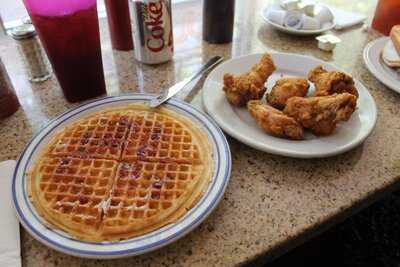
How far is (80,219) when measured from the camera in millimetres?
549

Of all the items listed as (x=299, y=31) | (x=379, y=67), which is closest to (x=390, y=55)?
(x=379, y=67)

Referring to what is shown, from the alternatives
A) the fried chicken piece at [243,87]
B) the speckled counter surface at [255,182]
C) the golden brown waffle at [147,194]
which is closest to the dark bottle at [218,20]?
the speckled counter surface at [255,182]

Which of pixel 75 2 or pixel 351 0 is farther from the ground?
pixel 75 2

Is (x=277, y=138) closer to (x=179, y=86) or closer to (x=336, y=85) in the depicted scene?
(x=336, y=85)

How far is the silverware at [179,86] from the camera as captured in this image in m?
0.81

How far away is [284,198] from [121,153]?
347 millimetres

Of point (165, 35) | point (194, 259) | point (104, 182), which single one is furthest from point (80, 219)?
point (165, 35)

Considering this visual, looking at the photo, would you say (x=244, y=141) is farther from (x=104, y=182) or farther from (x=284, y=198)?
(x=104, y=182)

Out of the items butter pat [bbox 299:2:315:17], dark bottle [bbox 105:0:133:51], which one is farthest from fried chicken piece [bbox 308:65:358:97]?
dark bottle [bbox 105:0:133:51]

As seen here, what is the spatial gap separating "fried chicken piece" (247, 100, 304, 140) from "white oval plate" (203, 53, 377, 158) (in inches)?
0.6

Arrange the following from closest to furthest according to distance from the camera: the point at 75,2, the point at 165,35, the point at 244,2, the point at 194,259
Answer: the point at 194,259 → the point at 75,2 → the point at 165,35 → the point at 244,2

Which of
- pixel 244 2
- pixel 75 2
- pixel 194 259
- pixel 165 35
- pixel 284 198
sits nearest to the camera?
pixel 194 259

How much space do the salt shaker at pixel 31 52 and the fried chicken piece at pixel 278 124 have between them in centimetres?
63

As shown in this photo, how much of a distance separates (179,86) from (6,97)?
435 millimetres
